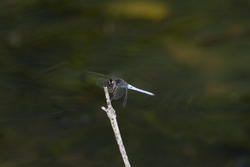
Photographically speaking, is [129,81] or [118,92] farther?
[129,81]

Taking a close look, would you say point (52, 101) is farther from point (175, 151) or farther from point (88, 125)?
point (175, 151)

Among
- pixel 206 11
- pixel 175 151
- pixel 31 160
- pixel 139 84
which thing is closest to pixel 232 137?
pixel 175 151

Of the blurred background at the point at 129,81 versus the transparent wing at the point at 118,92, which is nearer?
the transparent wing at the point at 118,92

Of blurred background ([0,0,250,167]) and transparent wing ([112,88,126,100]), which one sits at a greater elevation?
blurred background ([0,0,250,167])

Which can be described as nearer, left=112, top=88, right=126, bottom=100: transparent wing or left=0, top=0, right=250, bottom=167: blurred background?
left=112, top=88, right=126, bottom=100: transparent wing

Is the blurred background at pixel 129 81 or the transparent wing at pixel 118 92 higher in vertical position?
the blurred background at pixel 129 81

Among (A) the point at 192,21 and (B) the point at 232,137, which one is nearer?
(B) the point at 232,137

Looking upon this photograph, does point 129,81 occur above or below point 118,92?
above

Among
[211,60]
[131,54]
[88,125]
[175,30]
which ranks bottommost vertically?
[88,125]
